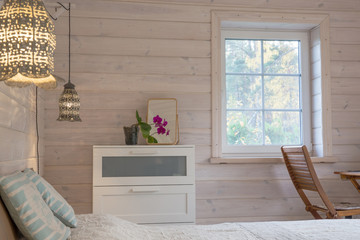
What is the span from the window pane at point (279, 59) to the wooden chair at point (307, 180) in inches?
33.7

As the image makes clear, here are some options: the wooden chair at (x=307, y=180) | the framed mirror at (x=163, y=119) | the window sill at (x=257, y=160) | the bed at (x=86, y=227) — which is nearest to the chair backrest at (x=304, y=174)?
the wooden chair at (x=307, y=180)

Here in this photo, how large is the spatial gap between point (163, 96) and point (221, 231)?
1700 millimetres

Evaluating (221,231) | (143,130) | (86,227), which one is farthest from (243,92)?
(86,227)

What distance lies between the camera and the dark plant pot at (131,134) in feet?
9.52

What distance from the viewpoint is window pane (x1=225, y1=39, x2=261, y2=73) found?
3541 mm

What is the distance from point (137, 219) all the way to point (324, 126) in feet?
5.70

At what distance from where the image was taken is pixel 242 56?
11.7ft

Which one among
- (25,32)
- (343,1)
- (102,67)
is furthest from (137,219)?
(343,1)

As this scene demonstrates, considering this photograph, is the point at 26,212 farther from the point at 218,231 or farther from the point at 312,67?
the point at 312,67

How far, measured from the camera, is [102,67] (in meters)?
3.19

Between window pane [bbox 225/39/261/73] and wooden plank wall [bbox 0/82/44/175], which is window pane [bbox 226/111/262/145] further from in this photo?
wooden plank wall [bbox 0/82/44/175]

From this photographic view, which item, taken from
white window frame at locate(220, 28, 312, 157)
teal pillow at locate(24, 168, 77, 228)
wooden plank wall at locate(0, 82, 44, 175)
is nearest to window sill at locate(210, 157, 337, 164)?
white window frame at locate(220, 28, 312, 157)

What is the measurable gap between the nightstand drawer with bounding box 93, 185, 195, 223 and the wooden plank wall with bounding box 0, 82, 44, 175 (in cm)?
51

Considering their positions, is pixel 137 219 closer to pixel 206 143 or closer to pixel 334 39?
pixel 206 143
